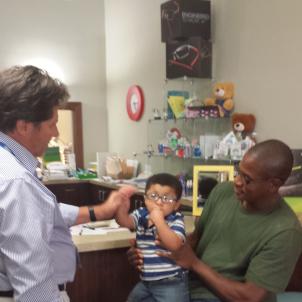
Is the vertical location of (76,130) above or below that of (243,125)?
below

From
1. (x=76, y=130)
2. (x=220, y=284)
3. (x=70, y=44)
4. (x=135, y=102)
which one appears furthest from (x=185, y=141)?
(x=70, y=44)

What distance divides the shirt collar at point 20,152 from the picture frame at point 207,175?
125 centimetres

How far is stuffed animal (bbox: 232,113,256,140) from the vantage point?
318 centimetres

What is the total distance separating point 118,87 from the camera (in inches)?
221

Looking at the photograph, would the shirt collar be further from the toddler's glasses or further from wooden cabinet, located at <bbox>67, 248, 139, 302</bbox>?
wooden cabinet, located at <bbox>67, 248, 139, 302</bbox>

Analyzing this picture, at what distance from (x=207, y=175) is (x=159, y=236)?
0.82 metres

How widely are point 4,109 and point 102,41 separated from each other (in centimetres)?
497

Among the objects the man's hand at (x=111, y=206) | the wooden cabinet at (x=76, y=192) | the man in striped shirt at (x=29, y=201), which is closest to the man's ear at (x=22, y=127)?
the man in striped shirt at (x=29, y=201)

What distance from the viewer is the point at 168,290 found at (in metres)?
1.61

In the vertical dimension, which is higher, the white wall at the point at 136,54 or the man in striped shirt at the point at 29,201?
the white wall at the point at 136,54

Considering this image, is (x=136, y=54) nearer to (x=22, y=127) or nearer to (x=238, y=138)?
(x=238, y=138)

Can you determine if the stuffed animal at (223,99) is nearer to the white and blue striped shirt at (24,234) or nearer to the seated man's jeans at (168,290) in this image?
the seated man's jeans at (168,290)

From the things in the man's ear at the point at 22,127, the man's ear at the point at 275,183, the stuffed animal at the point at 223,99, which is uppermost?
the stuffed animal at the point at 223,99

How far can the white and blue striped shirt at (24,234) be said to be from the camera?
41.3 inches
